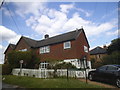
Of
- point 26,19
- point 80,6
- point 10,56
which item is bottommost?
point 10,56

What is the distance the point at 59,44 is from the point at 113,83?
1450 centimetres

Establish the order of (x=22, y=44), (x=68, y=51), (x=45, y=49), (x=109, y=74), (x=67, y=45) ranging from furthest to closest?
(x=22, y=44) → (x=45, y=49) → (x=67, y=45) → (x=68, y=51) → (x=109, y=74)

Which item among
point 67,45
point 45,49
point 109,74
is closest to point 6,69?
point 45,49

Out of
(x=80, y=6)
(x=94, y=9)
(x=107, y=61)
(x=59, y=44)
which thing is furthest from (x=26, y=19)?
(x=107, y=61)

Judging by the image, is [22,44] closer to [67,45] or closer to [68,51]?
[67,45]

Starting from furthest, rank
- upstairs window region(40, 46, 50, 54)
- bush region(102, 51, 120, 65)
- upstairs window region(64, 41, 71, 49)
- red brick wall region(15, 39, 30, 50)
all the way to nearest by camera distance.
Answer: red brick wall region(15, 39, 30, 50), upstairs window region(40, 46, 50, 54), bush region(102, 51, 120, 65), upstairs window region(64, 41, 71, 49)

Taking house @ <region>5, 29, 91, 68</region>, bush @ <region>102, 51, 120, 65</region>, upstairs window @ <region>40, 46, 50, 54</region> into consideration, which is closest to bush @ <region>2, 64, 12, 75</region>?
house @ <region>5, 29, 91, 68</region>

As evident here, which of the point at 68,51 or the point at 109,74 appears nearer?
the point at 109,74

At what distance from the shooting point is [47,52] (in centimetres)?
2420

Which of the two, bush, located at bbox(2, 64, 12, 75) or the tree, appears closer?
bush, located at bbox(2, 64, 12, 75)

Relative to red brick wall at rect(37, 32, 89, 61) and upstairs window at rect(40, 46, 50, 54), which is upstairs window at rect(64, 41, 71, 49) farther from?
upstairs window at rect(40, 46, 50, 54)

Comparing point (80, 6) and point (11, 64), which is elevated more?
point (80, 6)

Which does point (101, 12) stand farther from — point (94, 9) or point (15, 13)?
point (15, 13)

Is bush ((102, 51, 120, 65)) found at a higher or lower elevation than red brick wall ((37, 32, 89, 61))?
lower
